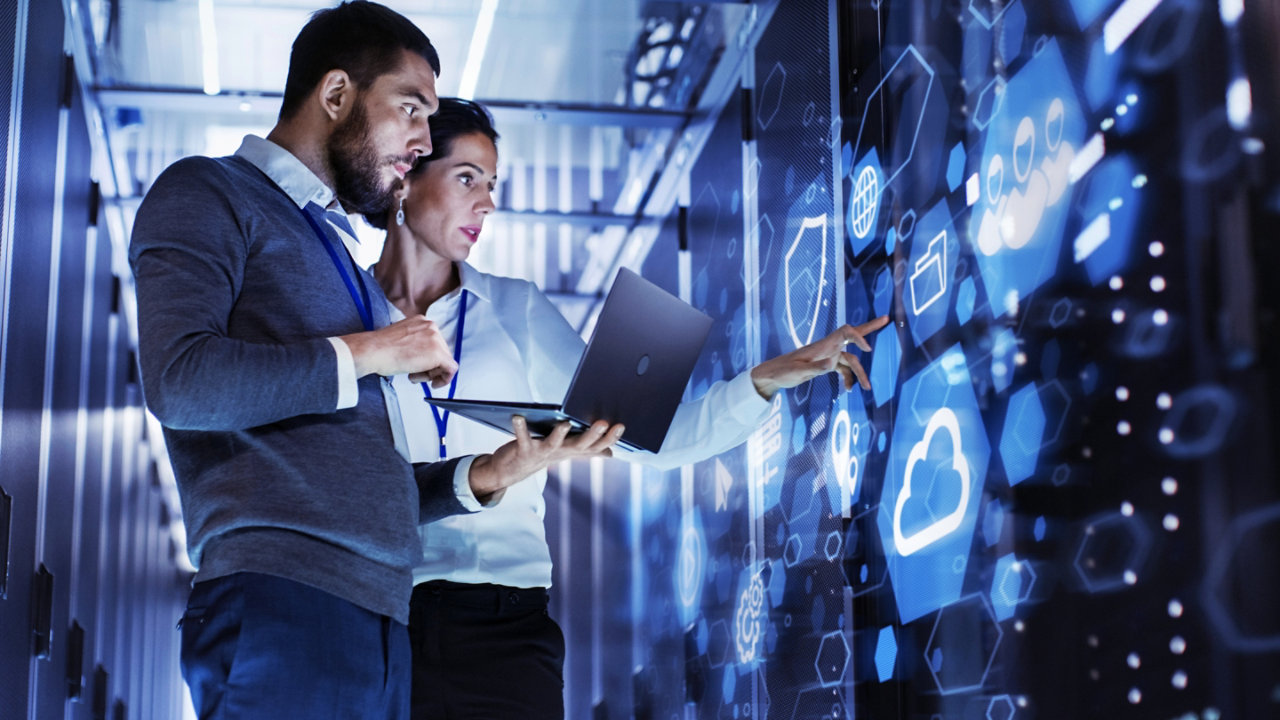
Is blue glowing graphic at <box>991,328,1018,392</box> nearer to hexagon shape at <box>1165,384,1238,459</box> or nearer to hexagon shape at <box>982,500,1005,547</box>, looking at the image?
hexagon shape at <box>982,500,1005,547</box>

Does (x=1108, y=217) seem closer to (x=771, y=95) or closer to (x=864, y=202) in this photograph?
(x=864, y=202)

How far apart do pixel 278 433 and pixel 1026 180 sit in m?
1.03

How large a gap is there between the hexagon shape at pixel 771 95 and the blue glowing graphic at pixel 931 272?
1.07 m

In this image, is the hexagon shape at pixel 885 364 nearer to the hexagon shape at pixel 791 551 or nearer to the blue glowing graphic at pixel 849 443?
the blue glowing graphic at pixel 849 443

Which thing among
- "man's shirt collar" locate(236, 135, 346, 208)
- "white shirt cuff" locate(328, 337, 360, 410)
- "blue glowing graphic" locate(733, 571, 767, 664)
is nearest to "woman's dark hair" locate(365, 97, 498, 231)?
"man's shirt collar" locate(236, 135, 346, 208)

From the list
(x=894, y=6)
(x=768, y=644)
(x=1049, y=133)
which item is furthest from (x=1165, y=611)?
(x=768, y=644)

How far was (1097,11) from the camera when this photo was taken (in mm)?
1724

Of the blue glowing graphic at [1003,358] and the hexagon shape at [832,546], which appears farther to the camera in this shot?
the hexagon shape at [832,546]

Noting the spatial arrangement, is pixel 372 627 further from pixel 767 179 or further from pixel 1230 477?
pixel 767 179

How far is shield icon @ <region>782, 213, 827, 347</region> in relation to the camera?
9.44 feet

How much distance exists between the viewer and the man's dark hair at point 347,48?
1.84 meters

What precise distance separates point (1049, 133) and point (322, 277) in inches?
36.9

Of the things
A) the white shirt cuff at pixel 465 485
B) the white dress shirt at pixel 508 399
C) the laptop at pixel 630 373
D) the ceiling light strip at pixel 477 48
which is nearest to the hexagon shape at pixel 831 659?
the white dress shirt at pixel 508 399

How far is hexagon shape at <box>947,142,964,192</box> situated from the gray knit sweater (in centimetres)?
99
